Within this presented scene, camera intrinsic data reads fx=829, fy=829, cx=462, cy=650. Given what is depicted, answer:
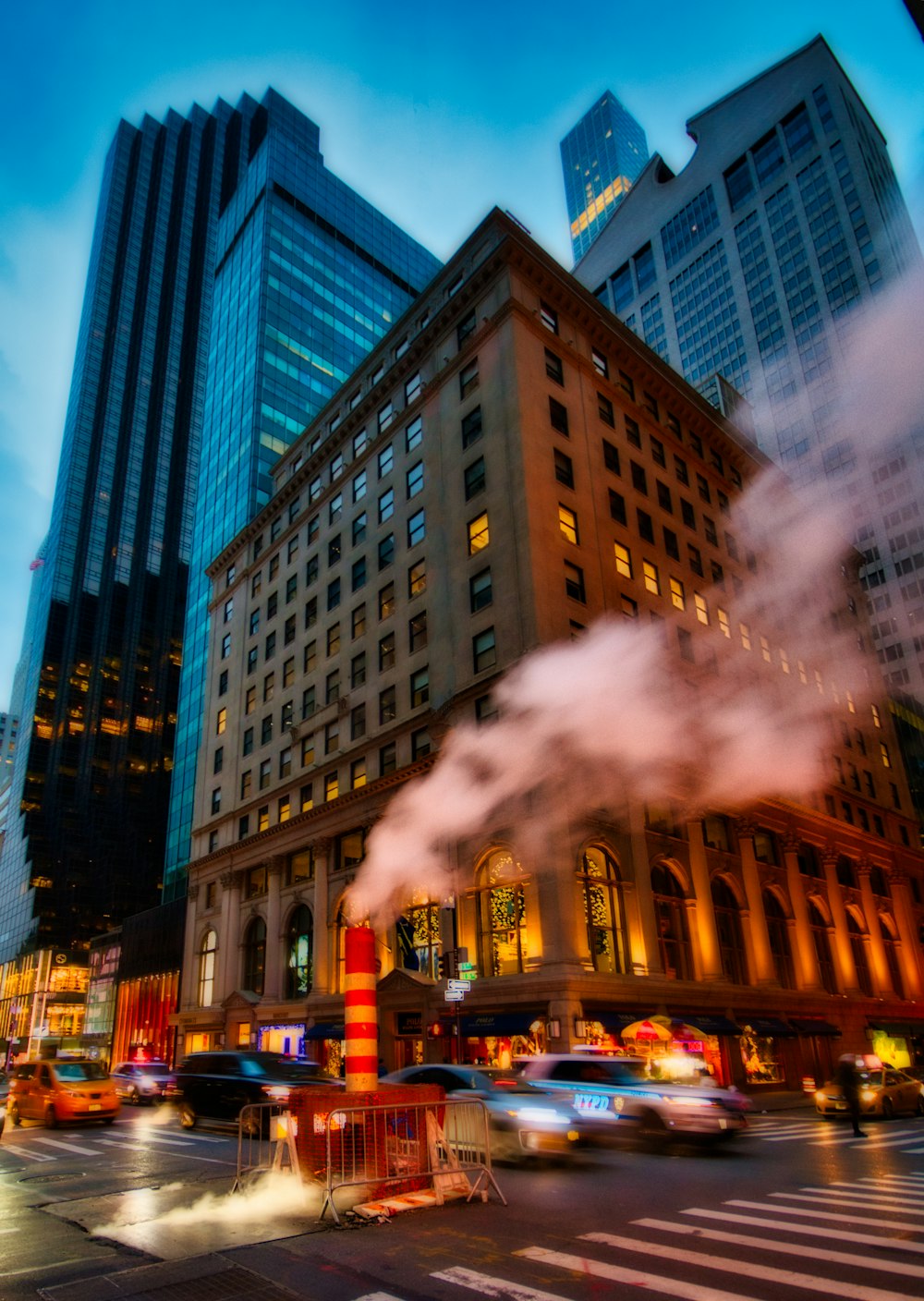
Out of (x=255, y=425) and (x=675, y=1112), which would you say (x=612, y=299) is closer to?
(x=255, y=425)

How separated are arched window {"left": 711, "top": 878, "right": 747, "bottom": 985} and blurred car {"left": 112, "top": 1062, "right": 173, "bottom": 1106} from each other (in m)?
21.9

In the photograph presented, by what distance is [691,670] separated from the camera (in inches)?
1455

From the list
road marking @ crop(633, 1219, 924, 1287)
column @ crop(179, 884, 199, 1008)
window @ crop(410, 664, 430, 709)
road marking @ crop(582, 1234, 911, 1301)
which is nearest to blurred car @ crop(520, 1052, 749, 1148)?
road marking @ crop(633, 1219, 924, 1287)

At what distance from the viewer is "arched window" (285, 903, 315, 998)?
38188 mm

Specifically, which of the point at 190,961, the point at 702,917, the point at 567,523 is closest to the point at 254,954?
the point at 190,961

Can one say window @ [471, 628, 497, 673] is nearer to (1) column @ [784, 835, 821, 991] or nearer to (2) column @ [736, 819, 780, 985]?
(2) column @ [736, 819, 780, 985]

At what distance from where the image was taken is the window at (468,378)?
3647 cm

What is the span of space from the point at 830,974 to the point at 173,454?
137 meters

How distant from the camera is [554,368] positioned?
36.6 metres

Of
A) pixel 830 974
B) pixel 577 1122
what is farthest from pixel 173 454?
pixel 577 1122

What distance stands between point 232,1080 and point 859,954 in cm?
3937

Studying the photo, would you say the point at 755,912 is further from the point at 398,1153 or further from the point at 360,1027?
the point at 398,1153

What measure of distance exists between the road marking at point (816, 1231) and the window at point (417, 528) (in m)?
31.0

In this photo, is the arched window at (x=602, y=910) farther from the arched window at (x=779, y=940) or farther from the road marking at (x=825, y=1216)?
the road marking at (x=825, y=1216)
